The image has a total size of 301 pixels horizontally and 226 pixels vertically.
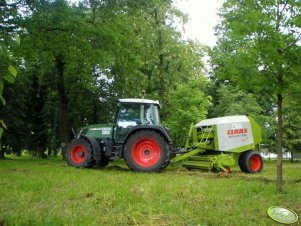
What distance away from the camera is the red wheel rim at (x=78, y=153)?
589 inches

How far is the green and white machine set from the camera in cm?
1345

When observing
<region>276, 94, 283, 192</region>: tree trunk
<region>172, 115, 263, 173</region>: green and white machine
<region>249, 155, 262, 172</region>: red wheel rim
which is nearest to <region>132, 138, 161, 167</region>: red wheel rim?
<region>172, 115, 263, 173</region>: green and white machine

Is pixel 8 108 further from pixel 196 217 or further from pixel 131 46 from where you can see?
pixel 196 217

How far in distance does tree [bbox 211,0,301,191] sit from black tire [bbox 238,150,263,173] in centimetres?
561

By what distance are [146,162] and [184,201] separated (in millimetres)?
6987

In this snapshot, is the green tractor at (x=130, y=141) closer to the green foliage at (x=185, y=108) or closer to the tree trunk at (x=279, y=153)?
the tree trunk at (x=279, y=153)

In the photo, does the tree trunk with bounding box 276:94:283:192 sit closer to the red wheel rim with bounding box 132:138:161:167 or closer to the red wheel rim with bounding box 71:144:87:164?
the red wheel rim with bounding box 132:138:161:167

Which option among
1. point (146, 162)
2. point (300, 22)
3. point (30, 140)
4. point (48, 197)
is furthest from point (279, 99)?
point (30, 140)

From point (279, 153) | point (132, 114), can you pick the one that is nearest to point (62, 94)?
point (132, 114)

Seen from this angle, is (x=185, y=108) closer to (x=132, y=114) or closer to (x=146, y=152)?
(x=132, y=114)

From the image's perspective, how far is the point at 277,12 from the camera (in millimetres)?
8094

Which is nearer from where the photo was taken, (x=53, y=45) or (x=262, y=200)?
(x=262, y=200)

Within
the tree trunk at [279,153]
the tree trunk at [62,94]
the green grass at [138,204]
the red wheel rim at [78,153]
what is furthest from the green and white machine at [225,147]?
the tree trunk at [62,94]

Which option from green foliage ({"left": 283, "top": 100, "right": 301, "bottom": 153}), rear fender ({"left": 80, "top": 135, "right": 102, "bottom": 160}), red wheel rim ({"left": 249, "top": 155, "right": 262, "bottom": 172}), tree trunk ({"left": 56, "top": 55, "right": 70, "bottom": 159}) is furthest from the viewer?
green foliage ({"left": 283, "top": 100, "right": 301, "bottom": 153})
